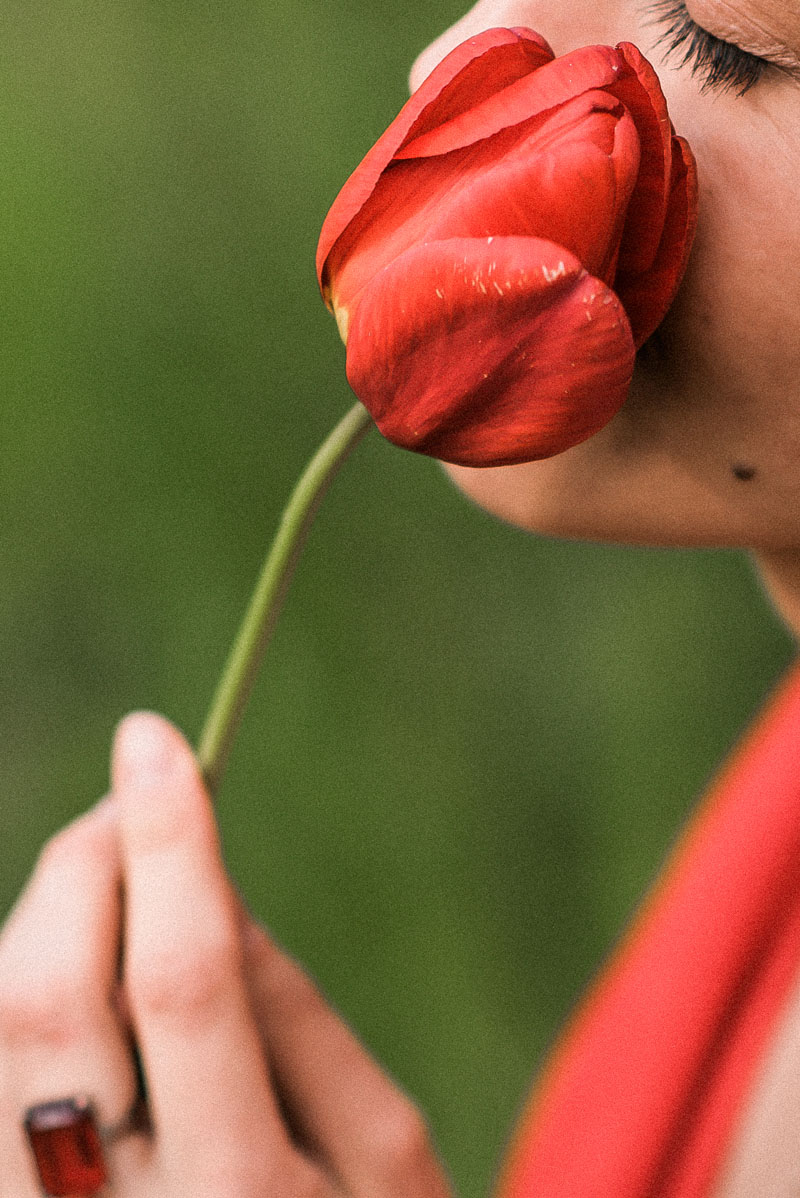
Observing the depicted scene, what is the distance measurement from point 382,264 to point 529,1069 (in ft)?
1.79

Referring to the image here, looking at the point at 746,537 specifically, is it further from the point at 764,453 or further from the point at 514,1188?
the point at 514,1188

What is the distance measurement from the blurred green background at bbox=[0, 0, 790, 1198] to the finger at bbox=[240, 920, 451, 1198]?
1.01 ft

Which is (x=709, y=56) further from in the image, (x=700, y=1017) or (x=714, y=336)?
(x=700, y=1017)

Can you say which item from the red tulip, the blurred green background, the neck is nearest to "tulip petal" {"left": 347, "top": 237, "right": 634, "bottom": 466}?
the red tulip

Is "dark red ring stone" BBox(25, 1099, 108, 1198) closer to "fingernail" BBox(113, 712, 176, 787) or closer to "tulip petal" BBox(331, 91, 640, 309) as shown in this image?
"fingernail" BBox(113, 712, 176, 787)

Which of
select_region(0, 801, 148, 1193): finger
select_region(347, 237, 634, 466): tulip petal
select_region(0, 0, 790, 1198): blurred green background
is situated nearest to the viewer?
select_region(347, 237, 634, 466): tulip petal

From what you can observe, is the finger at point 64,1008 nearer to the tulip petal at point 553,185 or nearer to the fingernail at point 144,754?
the fingernail at point 144,754

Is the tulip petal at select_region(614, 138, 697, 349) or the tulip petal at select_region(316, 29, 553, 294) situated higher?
the tulip petal at select_region(316, 29, 553, 294)

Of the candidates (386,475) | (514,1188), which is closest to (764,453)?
(514,1188)

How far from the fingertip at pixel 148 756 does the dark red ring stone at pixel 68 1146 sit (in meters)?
0.07

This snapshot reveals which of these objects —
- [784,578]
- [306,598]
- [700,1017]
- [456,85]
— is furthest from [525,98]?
[306,598]

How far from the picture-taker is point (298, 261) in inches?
22.4

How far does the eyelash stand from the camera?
7.7 inches

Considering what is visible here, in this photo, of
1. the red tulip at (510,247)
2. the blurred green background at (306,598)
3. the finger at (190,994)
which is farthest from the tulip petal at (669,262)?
the blurred green background at (306,598)
